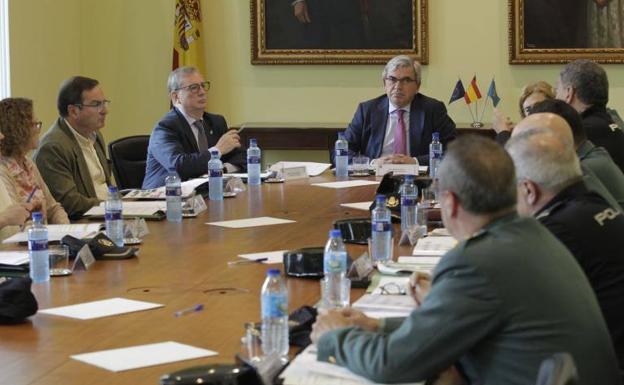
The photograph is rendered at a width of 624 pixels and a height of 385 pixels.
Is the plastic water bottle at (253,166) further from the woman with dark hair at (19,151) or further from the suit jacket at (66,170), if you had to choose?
the woman with dark hair at (19,151)

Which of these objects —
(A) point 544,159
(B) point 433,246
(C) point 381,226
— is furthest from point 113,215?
(A) point 544,159

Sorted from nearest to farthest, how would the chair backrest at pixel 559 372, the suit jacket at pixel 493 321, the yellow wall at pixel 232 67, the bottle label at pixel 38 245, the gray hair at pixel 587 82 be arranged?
the chair backrest at pixel 559 372 → the suit jacket at pixel 493 321 → the bottle label at pixel 38 245 → the gray hair at pixel 587 82 → the yellow wall at pixel 232 67

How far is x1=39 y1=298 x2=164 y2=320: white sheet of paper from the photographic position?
3.22m

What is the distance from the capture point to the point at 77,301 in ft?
11.2

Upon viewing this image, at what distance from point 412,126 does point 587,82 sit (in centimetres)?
207

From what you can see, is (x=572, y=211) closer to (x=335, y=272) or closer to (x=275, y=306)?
(x=335, y=272)

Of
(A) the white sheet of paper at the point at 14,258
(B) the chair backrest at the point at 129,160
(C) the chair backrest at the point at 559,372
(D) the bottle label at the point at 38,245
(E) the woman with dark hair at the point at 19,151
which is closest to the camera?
(C) the chair backrest at the point at 559,372

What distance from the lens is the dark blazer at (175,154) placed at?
680 centimetres

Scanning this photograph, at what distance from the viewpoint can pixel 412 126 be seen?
767cm

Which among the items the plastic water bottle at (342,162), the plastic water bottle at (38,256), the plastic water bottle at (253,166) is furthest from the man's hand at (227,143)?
the plastic water bottle at (38,256)

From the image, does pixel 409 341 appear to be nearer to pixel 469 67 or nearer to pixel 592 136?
pixel 592 136

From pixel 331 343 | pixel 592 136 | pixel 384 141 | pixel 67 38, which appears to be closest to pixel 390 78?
pixel 384 141

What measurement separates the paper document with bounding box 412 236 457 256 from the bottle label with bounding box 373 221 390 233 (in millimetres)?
161

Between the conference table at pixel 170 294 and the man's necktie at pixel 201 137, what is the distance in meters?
1.82
